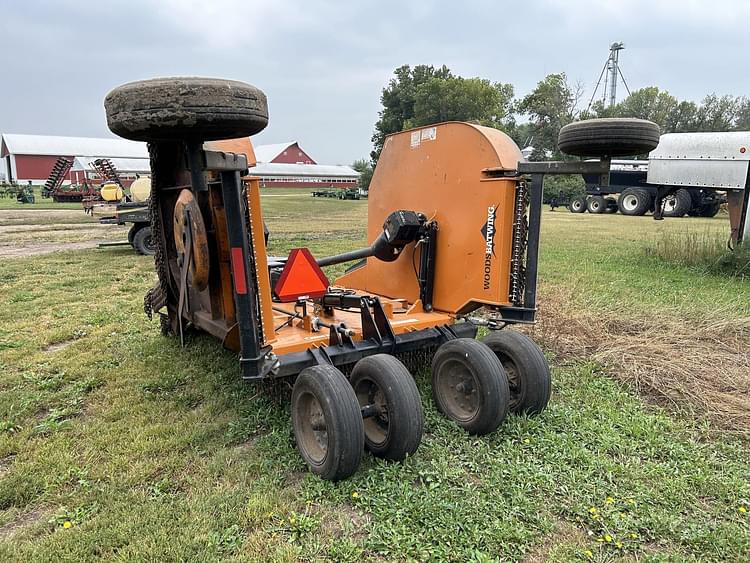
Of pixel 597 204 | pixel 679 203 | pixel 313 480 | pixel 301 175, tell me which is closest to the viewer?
pixel 313 480

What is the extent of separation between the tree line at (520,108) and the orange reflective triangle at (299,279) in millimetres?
39054

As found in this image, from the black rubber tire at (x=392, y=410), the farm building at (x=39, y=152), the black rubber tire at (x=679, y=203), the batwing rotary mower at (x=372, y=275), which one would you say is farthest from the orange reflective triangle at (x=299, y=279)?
the farm building at (x=39, y=152)

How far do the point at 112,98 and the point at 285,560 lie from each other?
6.84 ft

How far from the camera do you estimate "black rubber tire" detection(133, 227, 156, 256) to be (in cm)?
1147

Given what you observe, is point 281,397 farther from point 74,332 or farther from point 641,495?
point 74,332

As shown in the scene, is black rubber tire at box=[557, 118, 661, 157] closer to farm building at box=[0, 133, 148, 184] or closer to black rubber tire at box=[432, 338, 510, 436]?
black rubber tire at box=[432, 338, 510, 436]

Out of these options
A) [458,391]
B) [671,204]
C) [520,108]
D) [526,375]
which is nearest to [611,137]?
[526,375]

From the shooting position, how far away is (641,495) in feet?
8.30

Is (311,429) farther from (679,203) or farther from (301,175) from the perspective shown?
(301,175)

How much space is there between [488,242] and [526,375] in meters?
0.91

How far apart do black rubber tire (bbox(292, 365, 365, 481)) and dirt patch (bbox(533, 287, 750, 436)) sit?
7.79 ft

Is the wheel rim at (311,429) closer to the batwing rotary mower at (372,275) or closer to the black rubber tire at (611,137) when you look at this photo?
the batwing rotary mower at (372,275)

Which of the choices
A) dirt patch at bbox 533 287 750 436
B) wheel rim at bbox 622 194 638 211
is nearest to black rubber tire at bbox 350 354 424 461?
dirt patch at bbox 533 287 750 436

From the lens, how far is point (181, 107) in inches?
85.9
